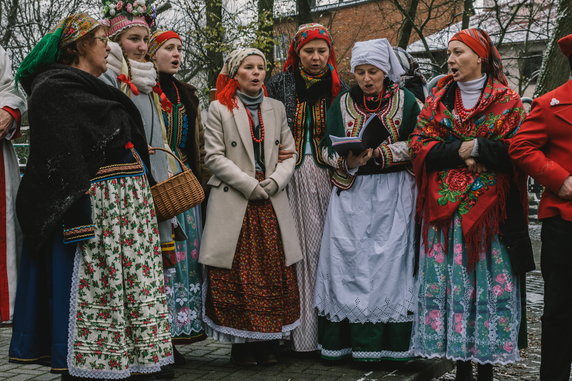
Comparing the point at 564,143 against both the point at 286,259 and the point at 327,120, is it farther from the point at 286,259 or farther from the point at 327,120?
the point at 286,259

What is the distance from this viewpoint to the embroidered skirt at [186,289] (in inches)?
181

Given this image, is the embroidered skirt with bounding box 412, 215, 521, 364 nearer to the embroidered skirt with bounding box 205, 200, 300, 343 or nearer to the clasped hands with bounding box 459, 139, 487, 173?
the clasped hands with bounding box 459, 139, 487, 173


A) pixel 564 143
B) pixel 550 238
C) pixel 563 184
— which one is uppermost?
pixel 564 143

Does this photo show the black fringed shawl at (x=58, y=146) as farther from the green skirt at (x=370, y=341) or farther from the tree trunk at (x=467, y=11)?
the tree trunk at (x=467, y=11)

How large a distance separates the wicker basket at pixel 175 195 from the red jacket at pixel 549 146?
1.88 metres

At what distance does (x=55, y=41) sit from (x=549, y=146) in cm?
283

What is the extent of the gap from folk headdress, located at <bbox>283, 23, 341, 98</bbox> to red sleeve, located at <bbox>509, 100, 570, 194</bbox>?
1.42 m

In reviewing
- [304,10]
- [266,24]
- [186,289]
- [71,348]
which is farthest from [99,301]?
[266,24]

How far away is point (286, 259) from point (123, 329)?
146 centimetres

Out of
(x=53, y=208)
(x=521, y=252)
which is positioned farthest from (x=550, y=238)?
(x=53, y=208)

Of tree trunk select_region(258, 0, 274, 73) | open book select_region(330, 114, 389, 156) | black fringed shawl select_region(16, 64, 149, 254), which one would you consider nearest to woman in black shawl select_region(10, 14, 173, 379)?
black fringed shawl select_region(16, 64, 149, 254)

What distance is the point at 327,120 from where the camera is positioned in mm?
4723

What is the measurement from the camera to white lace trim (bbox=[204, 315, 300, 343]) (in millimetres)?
4453

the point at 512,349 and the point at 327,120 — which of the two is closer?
the point at 512,349
